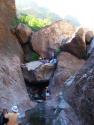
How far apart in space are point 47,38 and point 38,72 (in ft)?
12.8

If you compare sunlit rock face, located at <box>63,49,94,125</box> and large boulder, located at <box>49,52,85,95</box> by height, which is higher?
sunlit rock face, located at <box>63,49,94,125</box>

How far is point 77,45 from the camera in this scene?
22703mm

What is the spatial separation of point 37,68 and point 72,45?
2.57 meters

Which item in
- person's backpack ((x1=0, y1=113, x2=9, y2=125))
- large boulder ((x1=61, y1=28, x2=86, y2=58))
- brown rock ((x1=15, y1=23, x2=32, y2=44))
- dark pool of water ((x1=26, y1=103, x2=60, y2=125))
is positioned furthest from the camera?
brown rock ((x1=15, y1=23, x2=32, y2=44))

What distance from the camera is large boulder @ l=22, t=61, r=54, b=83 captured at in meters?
22.7

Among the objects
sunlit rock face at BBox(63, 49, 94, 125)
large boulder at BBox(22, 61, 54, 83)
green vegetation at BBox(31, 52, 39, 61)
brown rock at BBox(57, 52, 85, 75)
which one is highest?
sunlit rock face at BBox(63, 49, 94, 125)

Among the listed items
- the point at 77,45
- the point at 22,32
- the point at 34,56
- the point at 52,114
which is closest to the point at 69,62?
the point at 77,45

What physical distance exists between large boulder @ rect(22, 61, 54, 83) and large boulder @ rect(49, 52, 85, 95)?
0.61m

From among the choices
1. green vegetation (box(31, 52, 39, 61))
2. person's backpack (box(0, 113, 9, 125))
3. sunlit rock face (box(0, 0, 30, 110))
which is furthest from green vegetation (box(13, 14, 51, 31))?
person's backpack (box(0, 113, 9, 125))

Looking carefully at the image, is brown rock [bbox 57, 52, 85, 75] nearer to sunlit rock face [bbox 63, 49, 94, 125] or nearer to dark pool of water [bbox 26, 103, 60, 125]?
dark pool of water [bbox 26, 103, 60, 125]

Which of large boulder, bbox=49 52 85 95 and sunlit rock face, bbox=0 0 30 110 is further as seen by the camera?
large boulder, bbox=49 52 85 95

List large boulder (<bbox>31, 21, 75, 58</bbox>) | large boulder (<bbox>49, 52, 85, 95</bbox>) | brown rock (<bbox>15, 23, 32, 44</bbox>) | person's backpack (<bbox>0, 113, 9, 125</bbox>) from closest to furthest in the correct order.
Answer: person's backpack (<bbox>0, 113, 9, 125</bbox>) < large boulder (<bbox>49, 52, 85, 95</bbox>) < brown rock (<bbox>15, 23, 32, 44</bbox>) < large boulder (<bbox>31, 21, 75, 58</bbox>)

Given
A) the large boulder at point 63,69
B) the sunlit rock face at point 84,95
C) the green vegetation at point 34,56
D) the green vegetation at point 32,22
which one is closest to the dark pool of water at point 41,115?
the large boulder at point 63,69

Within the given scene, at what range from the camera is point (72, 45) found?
75.3ft
